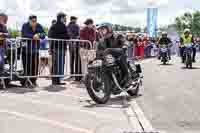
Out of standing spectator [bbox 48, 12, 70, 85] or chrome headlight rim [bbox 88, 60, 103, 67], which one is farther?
standing spectator [bbox 48, 12, 70, 85]

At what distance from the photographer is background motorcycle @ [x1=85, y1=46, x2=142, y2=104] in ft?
34.8

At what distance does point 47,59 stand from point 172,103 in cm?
449

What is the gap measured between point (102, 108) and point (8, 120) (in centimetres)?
226

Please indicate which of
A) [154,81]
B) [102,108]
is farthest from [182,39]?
[102,108]

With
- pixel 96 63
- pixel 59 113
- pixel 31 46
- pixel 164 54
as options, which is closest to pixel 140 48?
pixel 164 54

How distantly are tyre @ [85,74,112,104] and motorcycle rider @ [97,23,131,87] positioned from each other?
646 millimetres

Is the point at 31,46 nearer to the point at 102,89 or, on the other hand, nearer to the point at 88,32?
the point at 88,32

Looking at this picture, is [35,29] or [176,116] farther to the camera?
[35,29]

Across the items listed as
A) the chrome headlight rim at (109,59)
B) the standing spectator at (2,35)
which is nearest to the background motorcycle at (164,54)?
the standing spectator at (2,35)

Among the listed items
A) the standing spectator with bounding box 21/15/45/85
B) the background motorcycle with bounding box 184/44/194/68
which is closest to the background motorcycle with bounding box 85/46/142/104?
the standing spectator with bounding box 21/15/45/85

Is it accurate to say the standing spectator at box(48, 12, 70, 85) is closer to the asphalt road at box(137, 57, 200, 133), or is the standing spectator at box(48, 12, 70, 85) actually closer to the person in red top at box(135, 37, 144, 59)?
the asphalt road at box(137, 57, 200, 133)

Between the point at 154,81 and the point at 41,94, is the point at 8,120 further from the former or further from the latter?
the point at 154,81

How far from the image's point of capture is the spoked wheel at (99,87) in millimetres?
10539

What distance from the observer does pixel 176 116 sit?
9430mm
